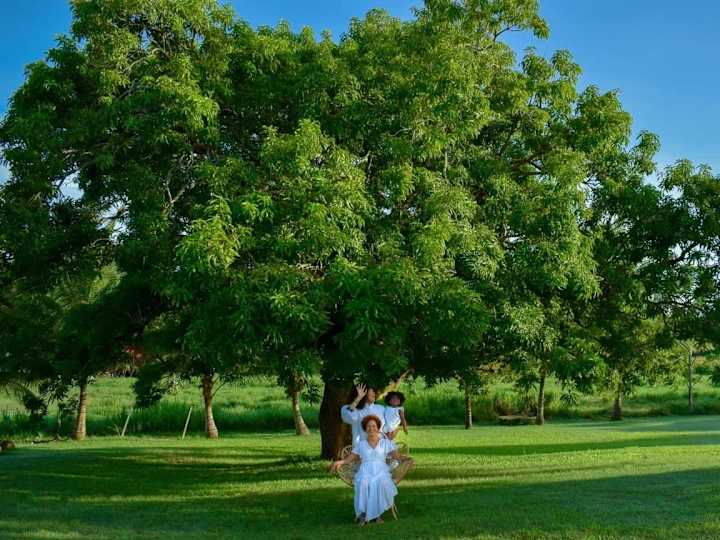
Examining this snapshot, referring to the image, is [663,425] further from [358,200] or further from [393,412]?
[358,200]

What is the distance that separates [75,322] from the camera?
59.8 feet

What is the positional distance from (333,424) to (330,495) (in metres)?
5.77

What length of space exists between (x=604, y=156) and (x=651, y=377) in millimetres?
8112

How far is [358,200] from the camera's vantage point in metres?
12.4

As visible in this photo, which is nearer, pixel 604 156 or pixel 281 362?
pixel 281 362

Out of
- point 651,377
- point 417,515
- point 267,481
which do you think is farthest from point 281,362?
point 651,377

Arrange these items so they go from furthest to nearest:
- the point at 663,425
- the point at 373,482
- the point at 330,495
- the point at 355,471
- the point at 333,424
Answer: the point at 663,425 < the point at 333,424 < the point at 330,495 < the point at 355,471 < the point at 373,482

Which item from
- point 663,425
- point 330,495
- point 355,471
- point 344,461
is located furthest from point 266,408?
point 344,461

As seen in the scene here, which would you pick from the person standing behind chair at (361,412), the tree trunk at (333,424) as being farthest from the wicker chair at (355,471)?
the tree trunk at (333,424)

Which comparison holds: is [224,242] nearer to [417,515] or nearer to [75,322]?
[417,515]

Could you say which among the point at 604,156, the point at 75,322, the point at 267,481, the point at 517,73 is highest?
the point at 517,73

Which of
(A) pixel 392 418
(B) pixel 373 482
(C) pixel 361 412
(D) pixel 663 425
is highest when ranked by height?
(C) pixel 361 412

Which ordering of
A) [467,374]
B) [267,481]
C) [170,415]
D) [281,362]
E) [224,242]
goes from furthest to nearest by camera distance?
1. [170,415]
2. [267,481]
3. [467,374]
4. [281,362]
5. [224,242]

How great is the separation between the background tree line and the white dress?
1195 mm
